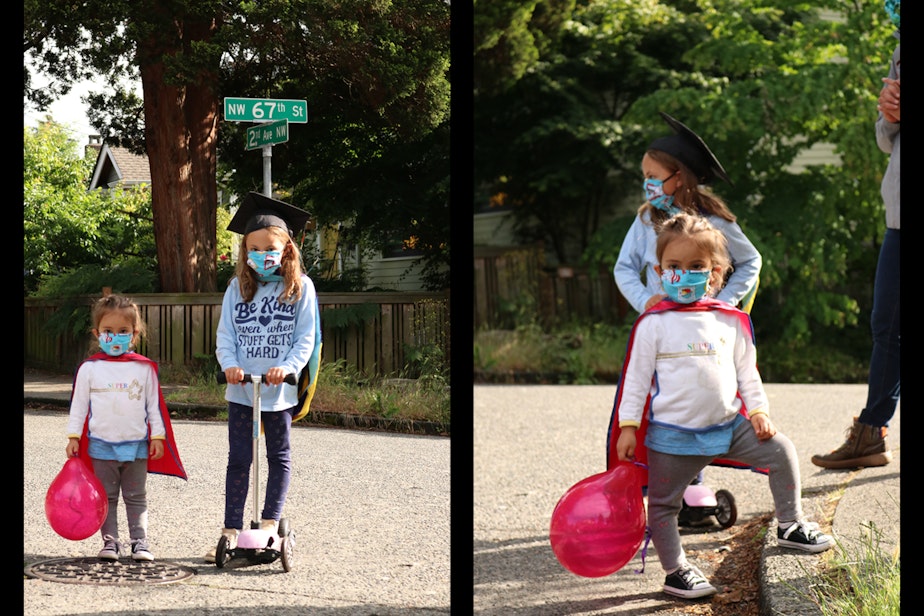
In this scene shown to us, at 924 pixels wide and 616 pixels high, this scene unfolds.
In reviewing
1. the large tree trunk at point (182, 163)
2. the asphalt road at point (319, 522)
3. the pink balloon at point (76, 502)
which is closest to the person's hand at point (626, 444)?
the asphalt road at point (319, 522)

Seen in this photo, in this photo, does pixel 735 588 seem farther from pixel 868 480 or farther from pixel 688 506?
pixel 868 480

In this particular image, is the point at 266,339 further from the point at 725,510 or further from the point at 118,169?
the point at 725,510

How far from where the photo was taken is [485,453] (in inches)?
284

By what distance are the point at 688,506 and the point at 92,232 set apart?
2736 mm

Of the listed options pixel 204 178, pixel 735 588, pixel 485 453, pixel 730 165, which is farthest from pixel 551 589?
pixel 730 165

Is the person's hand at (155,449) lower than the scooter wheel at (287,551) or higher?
higher

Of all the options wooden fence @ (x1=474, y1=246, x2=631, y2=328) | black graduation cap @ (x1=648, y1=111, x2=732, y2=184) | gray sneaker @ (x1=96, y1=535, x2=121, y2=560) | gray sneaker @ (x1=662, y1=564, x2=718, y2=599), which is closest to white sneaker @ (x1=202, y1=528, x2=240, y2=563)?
gray sneaker @ (x1=96, y1=535, x2=121, y2=560)

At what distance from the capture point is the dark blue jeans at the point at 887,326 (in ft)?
14.6

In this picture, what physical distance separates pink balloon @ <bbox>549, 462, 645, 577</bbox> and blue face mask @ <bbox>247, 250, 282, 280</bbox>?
1172mm

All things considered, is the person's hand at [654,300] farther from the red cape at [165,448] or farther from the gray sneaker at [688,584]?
the red cape at [165,448]

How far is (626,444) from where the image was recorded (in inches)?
140

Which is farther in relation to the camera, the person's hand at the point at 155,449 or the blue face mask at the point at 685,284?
the blue face mask at the point at 685,284

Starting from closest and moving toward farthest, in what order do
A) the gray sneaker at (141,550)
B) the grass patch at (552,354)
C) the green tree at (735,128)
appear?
1. the gray sneaker at (141,550)
2. the green tree at (735,128)
3. the grass patch at (552,354)

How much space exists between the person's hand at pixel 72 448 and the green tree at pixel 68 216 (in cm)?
45
